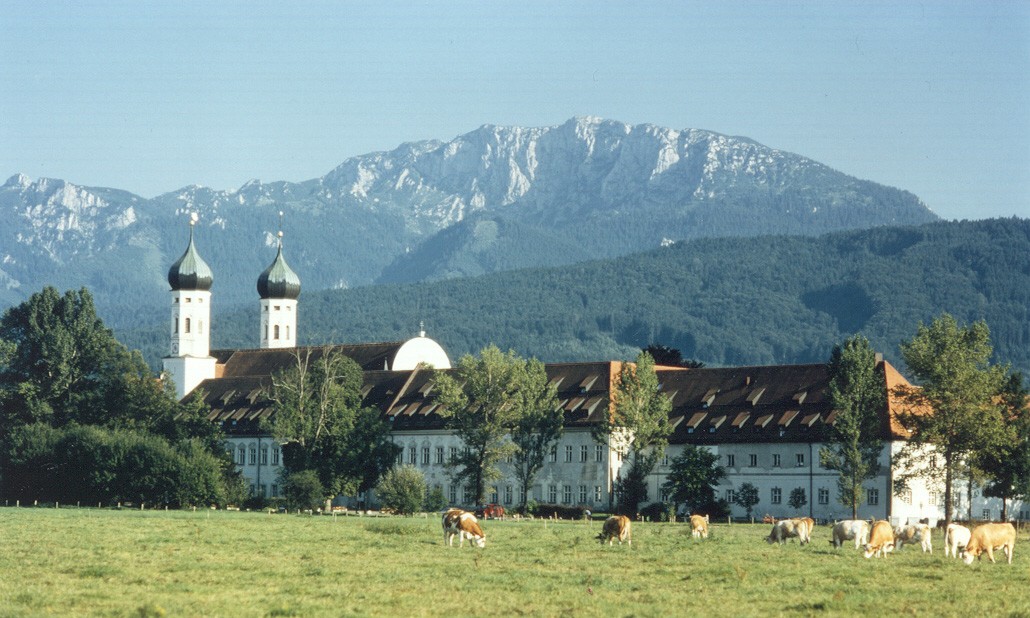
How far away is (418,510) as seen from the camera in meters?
98.8

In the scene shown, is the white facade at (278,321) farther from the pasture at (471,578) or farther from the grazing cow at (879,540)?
the grazing cow at (879,540)

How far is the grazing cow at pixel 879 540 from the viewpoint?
171ft

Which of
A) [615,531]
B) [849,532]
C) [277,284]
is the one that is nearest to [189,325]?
[277,284]

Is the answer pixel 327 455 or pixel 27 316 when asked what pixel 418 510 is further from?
pixel 27 316

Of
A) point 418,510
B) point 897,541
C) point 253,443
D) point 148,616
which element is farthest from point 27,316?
point 148,616

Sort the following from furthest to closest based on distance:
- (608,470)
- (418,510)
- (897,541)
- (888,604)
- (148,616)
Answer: (608,470) < (418,510) < (897,541) < (888,604) < (148,616)

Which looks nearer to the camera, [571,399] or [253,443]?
[571,399]

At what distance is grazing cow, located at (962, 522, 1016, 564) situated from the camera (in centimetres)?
5019

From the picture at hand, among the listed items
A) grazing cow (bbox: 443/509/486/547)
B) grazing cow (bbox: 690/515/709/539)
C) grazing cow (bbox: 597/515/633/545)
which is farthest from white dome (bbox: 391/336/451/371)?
grazing cow (bbox: 443/509/486/547)

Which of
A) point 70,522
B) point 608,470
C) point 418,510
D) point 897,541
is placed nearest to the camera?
point 897,541

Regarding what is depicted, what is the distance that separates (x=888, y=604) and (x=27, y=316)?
298 feet

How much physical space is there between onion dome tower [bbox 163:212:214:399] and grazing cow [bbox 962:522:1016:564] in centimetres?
10366

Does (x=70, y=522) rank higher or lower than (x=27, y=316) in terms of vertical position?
lower

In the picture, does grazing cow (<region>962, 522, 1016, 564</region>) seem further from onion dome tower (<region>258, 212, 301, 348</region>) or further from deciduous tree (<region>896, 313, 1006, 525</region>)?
onion dome tower (<region>258, 212, 301, 348</region>)
